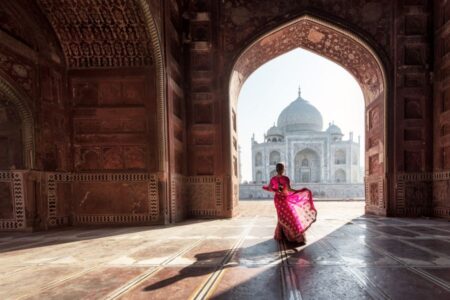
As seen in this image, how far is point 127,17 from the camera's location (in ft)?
16.9

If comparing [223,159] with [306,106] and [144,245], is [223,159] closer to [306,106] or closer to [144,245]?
[144,245]

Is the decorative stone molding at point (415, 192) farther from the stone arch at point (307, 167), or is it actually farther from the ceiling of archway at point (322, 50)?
the stone arch at point (307, 167)

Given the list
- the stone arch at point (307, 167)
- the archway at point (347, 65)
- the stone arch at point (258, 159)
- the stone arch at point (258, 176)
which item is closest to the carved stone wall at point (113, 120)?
the archway at point (347, 65)

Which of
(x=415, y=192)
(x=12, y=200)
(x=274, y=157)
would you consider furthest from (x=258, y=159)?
(x=12, y=200)

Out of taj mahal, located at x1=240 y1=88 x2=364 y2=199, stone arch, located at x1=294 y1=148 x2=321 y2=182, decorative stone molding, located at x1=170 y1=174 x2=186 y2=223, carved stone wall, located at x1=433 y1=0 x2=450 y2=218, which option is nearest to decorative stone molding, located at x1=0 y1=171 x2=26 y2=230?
decorative stone molding, located at x1=170 y1=174 x2=186 y2=223

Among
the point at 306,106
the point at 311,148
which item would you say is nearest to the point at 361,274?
the point at 311,148

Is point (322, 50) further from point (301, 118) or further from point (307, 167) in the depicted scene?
point (307, 167)

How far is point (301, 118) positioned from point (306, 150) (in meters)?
4.24

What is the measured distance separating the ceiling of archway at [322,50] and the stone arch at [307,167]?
25066mm

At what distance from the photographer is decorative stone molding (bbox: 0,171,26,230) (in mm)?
4734

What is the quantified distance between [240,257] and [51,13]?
5.85 meters

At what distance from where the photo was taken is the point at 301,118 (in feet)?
108

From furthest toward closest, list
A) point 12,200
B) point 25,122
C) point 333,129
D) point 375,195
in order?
point 333,129
point 375,195
point 25,122
point 12,200

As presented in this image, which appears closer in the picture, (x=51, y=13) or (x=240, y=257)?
(x=240, y=257)
